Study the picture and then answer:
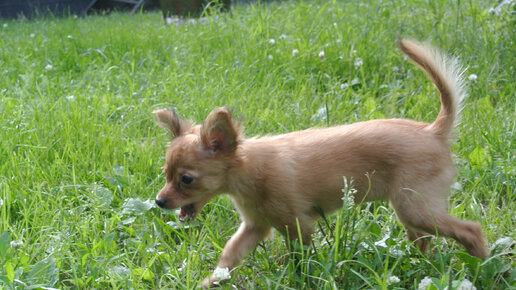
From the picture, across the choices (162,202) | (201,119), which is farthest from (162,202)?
(201,119)

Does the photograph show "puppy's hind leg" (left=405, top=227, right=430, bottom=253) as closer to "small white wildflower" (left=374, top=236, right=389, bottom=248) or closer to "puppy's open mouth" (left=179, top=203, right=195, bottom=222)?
"small white wildflower" (left=374, top=236, right=389, bottom=248)

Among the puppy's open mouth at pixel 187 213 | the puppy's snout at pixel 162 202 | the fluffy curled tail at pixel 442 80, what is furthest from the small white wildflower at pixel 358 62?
the puppy's snout at pixel 162 202

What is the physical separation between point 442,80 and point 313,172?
0.74 meters

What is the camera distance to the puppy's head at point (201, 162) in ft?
7.75

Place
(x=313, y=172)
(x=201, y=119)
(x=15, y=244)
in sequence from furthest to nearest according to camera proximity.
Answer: (x=201, y=119) → (x=313, y=172) → (x=15, y=244)

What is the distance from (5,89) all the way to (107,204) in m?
2.14

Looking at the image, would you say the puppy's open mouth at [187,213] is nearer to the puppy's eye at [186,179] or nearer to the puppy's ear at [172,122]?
the puppy's eye at [186,179]

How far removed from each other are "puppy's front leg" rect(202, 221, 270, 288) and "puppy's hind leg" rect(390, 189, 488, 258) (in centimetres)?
62

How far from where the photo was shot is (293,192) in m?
2.40

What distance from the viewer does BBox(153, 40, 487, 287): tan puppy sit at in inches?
93.4

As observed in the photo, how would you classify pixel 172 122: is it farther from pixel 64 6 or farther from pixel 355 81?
pixel 64 6

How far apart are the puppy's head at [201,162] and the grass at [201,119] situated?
25 centimetres

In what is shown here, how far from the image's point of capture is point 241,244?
246 cm

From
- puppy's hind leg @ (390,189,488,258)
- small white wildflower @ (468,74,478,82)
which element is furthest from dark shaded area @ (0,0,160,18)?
puppy's hind leg @ (390,189,488,258)
